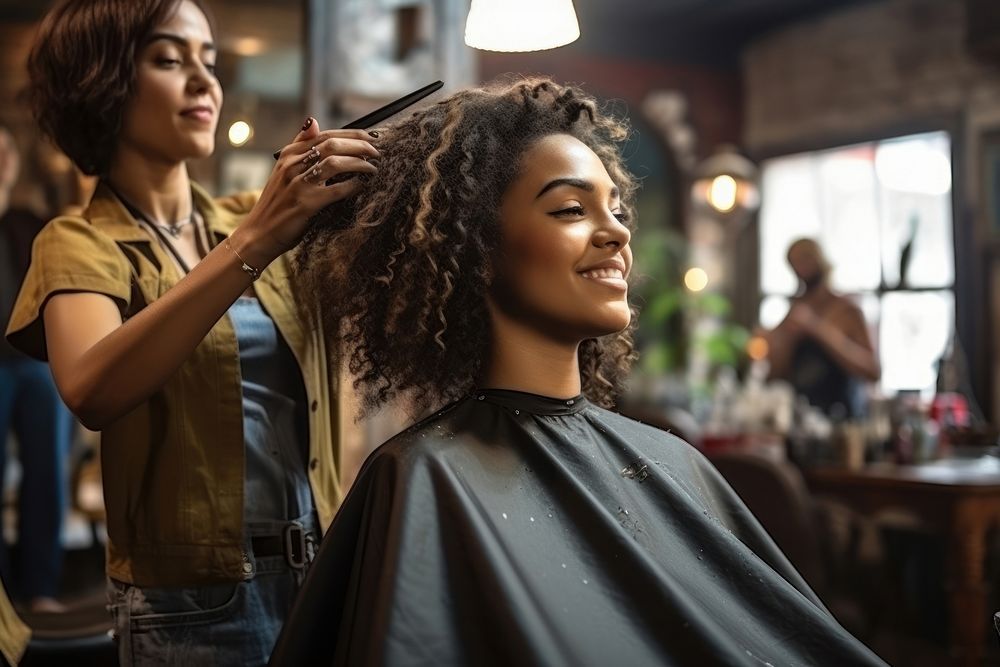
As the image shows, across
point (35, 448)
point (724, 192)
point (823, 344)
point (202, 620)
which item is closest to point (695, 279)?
point (724, 192)

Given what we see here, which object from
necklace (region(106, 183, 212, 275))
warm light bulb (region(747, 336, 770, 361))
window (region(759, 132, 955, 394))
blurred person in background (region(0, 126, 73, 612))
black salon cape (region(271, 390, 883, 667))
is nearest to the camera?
black salon cape (region(271, 390, 883, 667))

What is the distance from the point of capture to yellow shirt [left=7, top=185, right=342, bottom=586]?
4.54 ft

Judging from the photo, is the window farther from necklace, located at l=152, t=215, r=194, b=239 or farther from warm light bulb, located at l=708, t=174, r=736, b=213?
necklace, located at l=152, t=215, r=194, b=239

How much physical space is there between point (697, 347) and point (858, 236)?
48.2 inches

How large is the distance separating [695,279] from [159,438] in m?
6.07

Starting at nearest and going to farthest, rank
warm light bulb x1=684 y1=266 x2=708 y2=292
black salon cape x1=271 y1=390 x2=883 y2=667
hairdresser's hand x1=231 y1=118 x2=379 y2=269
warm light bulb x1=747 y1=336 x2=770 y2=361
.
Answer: black salon cape x1=271 y1=390 x2=883 y2=667
hairdresser's hand x1=231 y1=118 x2=379 y2=269
warm light bulb x1=747 y1=336 x2=770 y2=361
warm light bulb x1=684 y1=266 x2=708 y2=292

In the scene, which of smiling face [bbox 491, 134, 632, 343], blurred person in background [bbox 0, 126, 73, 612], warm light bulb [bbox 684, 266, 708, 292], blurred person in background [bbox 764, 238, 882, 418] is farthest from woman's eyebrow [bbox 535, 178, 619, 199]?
warm light bulb [bbox 684, 266, 708, 292]

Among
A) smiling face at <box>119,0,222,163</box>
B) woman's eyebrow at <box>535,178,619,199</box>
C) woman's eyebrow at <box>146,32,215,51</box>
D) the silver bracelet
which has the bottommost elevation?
the silver bracelet

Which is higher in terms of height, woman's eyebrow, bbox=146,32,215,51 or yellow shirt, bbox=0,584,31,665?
woman's eyebrow, bbox=146,32,215,51

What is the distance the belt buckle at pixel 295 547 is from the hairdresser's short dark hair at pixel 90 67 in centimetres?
58

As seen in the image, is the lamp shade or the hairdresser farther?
the lamp shade

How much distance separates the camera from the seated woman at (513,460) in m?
1.20

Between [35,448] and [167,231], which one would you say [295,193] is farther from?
[35,448]

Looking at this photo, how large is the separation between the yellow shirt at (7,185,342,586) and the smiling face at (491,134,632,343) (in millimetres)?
398
